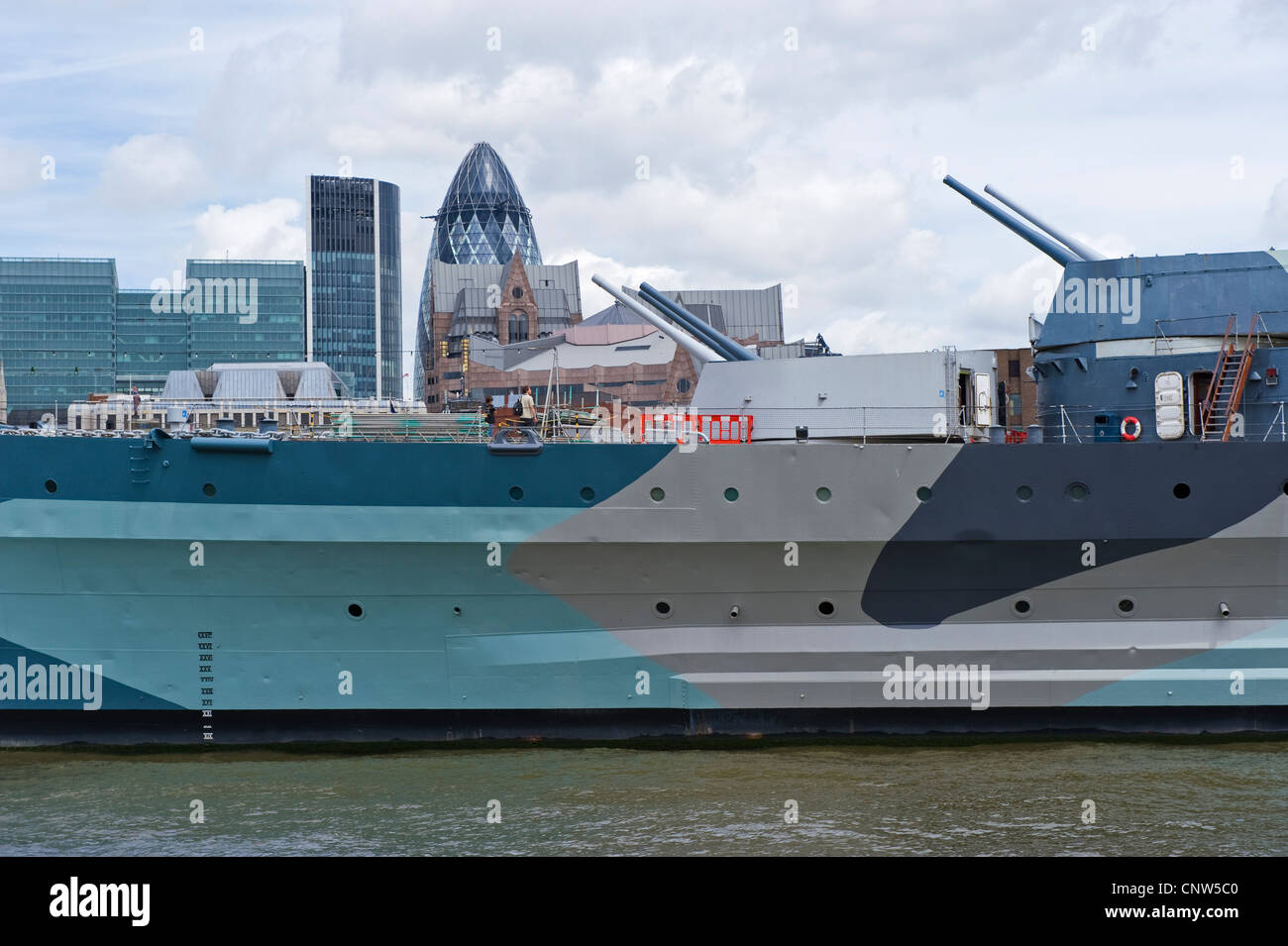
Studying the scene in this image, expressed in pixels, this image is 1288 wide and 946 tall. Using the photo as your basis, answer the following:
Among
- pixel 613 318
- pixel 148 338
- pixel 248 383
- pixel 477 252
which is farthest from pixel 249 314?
pixel 248 383

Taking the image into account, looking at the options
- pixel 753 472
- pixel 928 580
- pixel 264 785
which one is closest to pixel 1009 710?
pixel 928 580

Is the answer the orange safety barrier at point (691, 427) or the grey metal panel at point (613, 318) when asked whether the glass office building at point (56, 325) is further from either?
the orange safety barrier at point (691, 427)

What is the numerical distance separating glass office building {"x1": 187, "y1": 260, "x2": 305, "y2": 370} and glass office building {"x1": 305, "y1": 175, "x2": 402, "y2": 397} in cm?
2172

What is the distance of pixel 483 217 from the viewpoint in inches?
6614

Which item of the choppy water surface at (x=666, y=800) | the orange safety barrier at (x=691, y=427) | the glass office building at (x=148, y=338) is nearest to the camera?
the choppy water surface at (x=666, y=800)

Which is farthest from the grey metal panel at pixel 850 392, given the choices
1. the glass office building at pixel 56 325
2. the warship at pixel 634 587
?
the glass office building at pixel 56 325

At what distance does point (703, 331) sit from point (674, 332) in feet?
2.04

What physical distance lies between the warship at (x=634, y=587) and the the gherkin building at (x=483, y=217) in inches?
5961

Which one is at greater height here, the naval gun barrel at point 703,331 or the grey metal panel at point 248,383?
the grey metal panel at point 248,383

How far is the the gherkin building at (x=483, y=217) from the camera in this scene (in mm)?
166250

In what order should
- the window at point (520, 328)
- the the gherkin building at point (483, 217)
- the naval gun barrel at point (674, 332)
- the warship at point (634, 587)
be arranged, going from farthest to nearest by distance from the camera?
1. the the gherkin building at point (483, 217)
2. the window at point (520, 328)
3. the naval gun barrel at point (674, 332)
4. the warship at point (634, 587)

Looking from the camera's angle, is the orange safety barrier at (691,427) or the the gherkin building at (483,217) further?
the the gherkin building at (483,217)

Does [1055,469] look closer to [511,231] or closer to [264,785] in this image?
[264,785]

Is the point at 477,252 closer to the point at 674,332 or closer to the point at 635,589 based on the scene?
the point at 674,332
